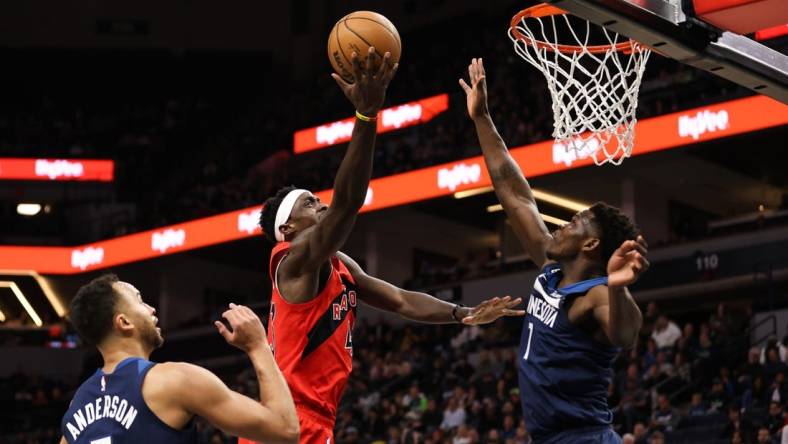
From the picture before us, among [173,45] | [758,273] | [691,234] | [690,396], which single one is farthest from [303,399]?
[173,45]

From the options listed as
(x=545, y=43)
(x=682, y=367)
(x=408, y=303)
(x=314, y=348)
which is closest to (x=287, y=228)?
(x=314, y=348)

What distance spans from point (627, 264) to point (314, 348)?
5.18 ft

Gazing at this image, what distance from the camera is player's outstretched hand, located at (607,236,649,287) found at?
4551 millimetres

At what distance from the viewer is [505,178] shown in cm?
600

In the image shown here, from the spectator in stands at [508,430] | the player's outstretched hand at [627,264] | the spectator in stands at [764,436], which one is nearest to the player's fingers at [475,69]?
the player's outstretched hand at [627,264]

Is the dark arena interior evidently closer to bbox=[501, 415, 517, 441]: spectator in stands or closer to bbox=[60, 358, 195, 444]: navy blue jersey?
bbox=[501, 415, 517, 441]: spectator in stands

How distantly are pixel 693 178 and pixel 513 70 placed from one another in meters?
4.30

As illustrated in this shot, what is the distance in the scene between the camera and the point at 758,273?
1870cm

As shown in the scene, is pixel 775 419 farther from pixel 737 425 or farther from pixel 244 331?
pixel 244 331

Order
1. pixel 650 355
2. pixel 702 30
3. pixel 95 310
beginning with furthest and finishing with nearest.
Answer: pixel 650 355 → pixel 702 30 → pixel 95 310

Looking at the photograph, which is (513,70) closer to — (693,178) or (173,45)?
(693,178)

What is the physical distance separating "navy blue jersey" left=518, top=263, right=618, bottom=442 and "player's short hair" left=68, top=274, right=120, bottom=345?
1.82m

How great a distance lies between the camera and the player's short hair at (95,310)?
4.14 m

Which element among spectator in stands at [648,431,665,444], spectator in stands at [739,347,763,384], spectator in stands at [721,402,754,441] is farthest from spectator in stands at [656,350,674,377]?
spectator in stands at [648,431,665,444]
